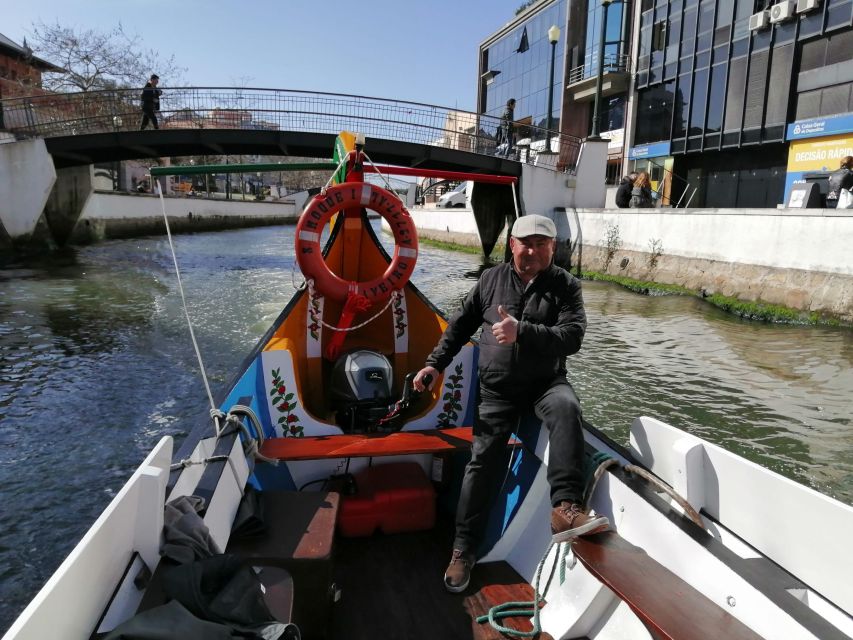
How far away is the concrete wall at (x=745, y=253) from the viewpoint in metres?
Answer: 8.44

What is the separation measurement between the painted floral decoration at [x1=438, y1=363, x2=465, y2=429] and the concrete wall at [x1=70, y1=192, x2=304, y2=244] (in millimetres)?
19630

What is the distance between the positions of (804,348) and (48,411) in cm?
837

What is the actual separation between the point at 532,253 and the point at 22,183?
681 inches

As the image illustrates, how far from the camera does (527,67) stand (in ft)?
102

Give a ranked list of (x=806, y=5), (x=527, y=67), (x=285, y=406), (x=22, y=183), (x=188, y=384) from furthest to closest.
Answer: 1. (x=527, y=67)
2. (x=22, y=183)
3. (x=806, y=5)
4. (x=188, y=384)
5. (x=285, y=406)

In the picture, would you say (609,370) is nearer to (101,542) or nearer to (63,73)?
(101,542)

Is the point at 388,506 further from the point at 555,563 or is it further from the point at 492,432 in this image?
the point at 555,563

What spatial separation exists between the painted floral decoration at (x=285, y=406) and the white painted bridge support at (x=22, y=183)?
618 inches

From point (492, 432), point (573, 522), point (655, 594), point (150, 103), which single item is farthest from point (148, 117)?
point (655, 594)

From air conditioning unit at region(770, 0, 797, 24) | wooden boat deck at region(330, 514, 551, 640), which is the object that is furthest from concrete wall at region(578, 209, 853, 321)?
wooden boat deck at region(330, 514, 551, 640)

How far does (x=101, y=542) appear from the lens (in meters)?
1.42

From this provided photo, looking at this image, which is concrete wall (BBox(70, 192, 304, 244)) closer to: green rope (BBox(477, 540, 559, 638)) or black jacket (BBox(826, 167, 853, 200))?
black jacket (BBox(826, 167, 853, 200))

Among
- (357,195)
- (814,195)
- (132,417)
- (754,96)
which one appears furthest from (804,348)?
(754,96)

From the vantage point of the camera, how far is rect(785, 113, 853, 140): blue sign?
1433 cm
